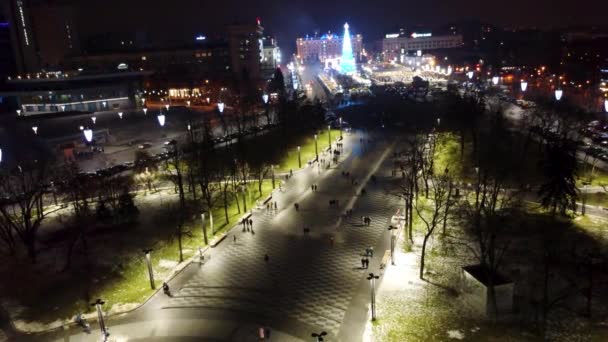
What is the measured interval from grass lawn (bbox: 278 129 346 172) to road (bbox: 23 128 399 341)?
50.2ft

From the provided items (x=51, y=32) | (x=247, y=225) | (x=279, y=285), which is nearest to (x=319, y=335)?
(x=279, y=285)

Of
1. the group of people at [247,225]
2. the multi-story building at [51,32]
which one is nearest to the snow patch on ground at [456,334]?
the group of people at [247,225]

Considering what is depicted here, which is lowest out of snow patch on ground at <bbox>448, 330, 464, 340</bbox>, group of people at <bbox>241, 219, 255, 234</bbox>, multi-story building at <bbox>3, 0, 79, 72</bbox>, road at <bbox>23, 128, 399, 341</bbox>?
snow patch on ground at <bbox>448, 330, 464, 340</bbox>

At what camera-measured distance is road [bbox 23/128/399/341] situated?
24.3m

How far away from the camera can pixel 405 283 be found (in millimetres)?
28156

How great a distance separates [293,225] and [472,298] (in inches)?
676

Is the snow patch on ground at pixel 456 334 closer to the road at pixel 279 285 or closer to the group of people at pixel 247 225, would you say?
the road at pixel 279 285

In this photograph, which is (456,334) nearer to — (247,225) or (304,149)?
(247,225)

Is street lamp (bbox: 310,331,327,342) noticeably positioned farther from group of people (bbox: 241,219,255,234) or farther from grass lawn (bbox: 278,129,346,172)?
grass lawn (bbox: 278,129,346,172)

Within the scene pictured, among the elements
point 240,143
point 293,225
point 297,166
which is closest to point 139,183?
point 240,143

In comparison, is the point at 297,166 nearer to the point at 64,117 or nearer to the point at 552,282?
the point at 552,282

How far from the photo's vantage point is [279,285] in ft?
94.1

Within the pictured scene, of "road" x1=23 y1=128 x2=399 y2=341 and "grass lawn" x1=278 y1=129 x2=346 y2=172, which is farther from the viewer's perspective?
"grass lawn" x1=278 y1=129 x2=346 y2=172

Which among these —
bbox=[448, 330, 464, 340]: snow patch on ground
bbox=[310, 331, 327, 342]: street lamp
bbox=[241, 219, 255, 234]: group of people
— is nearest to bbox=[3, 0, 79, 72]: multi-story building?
bbox=[241, 219, 255, 234]: group of people
